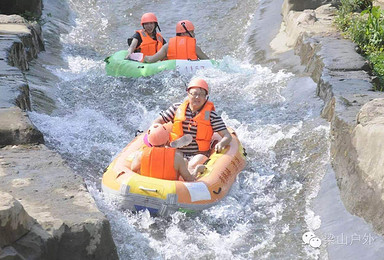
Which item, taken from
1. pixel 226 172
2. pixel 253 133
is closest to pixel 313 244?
pixel 226 172

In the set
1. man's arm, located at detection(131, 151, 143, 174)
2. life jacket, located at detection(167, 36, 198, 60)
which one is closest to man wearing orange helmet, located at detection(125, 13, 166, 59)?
life jacket, located at detection(167, 36, 198, 60)

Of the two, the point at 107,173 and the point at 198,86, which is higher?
the point at 198,86

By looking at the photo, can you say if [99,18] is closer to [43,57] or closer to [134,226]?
[43,57]

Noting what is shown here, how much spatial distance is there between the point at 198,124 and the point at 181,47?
4143 mm

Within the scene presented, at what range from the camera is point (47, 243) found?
4441 millimetres

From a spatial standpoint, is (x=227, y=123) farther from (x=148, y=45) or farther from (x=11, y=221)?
(x=11, y=221)

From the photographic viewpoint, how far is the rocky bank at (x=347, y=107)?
5902 mm

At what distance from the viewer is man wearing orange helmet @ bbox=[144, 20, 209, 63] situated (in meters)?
11.3

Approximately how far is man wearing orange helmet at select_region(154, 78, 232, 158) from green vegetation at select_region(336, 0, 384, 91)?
237 centimetres

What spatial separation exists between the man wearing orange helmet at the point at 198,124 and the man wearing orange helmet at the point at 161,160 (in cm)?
73

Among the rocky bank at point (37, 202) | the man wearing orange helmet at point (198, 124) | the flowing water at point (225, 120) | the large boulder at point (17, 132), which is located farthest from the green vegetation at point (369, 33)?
the rocky bank at point (37, 202)

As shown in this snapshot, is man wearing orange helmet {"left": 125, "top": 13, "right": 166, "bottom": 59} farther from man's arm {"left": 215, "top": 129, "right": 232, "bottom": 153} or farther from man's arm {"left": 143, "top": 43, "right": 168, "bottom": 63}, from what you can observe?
man's arm {"left": 215, "top": 129, "right": 232, "bottom": 153}

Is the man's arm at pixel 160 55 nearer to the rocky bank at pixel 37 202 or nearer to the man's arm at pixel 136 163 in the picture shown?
the rocky bank at pixel 37 202

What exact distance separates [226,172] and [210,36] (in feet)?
27.8
